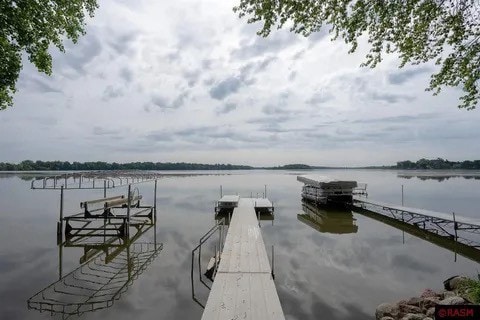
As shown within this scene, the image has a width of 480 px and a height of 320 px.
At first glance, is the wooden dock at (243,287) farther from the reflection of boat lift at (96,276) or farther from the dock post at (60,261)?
the dock post at (60,261)

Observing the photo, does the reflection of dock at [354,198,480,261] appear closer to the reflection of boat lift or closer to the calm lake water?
the calm lake water

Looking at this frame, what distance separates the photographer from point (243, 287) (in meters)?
8.98

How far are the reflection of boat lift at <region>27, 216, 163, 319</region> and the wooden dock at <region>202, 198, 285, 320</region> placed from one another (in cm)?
413

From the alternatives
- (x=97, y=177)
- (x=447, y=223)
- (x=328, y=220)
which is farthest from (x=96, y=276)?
(x=447, y=223)

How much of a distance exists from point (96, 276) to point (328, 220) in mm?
18940

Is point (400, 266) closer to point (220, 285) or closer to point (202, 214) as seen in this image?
point (220, 285)

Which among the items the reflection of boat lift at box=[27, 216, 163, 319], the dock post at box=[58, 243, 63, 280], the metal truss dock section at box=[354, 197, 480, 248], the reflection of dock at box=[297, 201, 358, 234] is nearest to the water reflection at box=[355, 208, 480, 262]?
the metal truss dock section at box=[354, 197, 480, 248]

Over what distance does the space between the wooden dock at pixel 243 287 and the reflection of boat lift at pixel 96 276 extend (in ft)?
13.6

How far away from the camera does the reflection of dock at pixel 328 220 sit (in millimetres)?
22578

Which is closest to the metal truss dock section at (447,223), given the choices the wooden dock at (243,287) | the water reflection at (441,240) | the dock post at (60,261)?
the water reflection at (441,240)

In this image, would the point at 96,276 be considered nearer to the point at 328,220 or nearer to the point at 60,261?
the point at 60,261

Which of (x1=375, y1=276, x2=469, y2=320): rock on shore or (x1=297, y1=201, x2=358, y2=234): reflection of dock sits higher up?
(x1=375, y1=276, x2=469, y2=320): rock on shore

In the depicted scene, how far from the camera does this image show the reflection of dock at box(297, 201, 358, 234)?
22.6m

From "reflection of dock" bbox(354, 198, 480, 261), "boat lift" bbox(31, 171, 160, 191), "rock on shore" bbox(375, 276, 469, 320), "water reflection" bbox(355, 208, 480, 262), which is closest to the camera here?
"rock on shore" bbox(375, 276, 469, 320)
